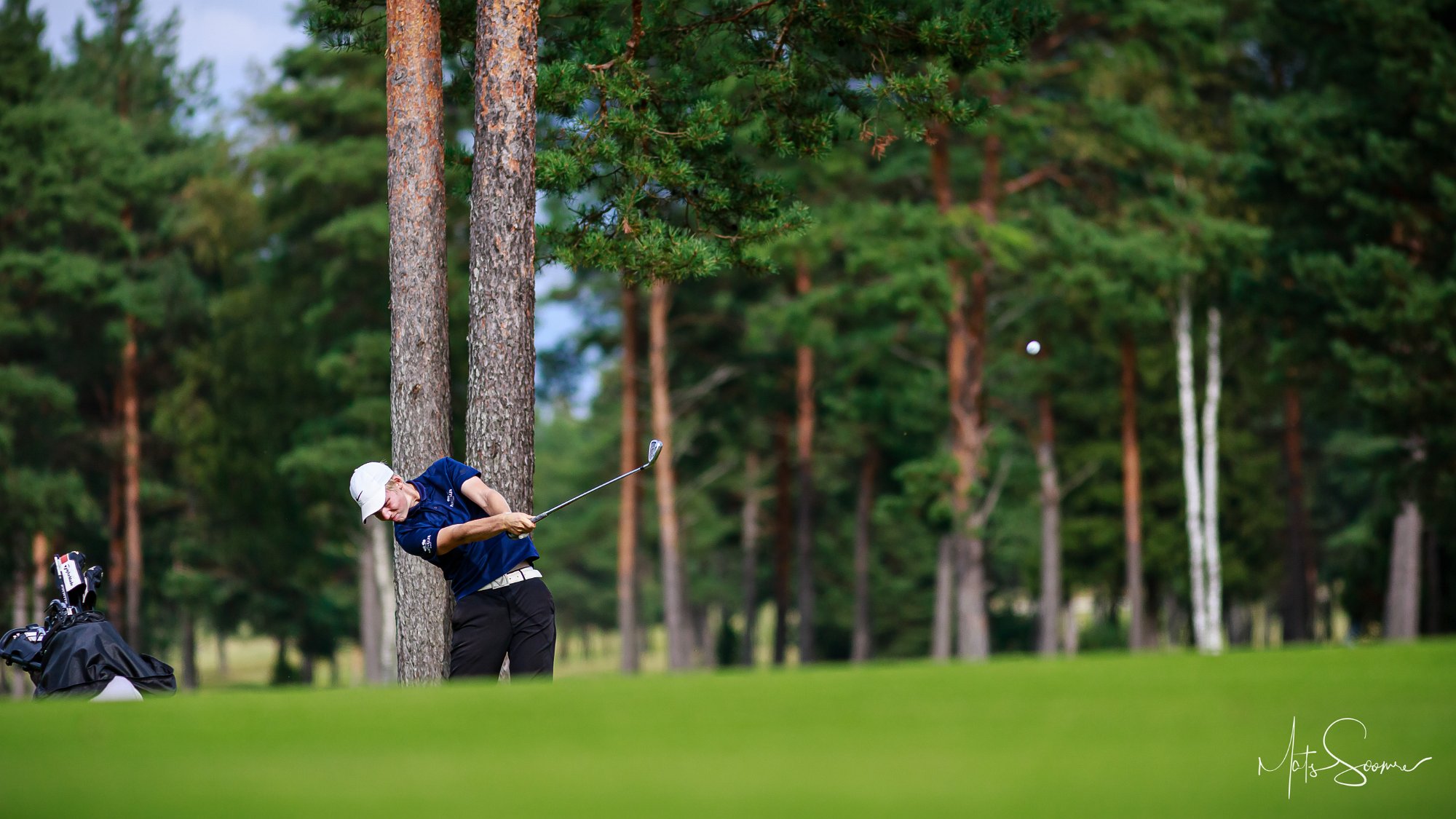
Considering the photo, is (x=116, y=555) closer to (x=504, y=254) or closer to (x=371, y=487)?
(x=504, y=254)

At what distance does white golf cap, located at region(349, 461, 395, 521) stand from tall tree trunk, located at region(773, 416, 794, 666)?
2694cm

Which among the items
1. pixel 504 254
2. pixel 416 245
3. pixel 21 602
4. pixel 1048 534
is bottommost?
pixel 21 602

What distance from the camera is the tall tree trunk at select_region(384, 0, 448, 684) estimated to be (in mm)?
8484

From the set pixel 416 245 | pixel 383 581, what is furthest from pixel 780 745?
pixel 383 581

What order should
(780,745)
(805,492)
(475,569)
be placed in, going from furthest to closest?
(805,492) → (475,569) → (780,745)

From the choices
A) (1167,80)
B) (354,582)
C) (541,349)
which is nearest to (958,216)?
(1167,80)

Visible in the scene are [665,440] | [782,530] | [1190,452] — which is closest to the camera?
[1190,452]

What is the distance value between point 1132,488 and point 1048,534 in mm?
2073

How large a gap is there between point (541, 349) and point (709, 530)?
37.5ft

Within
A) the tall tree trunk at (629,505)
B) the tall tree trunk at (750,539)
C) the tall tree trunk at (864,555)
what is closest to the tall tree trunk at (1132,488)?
the tall tree trunk at (864,555)

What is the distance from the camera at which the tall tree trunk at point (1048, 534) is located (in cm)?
3061

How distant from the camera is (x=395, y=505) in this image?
6785mm

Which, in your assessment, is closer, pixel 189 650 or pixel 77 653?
pixel 77 653

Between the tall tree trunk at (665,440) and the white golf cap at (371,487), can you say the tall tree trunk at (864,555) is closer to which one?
the tall tree trunk at (665,440)
